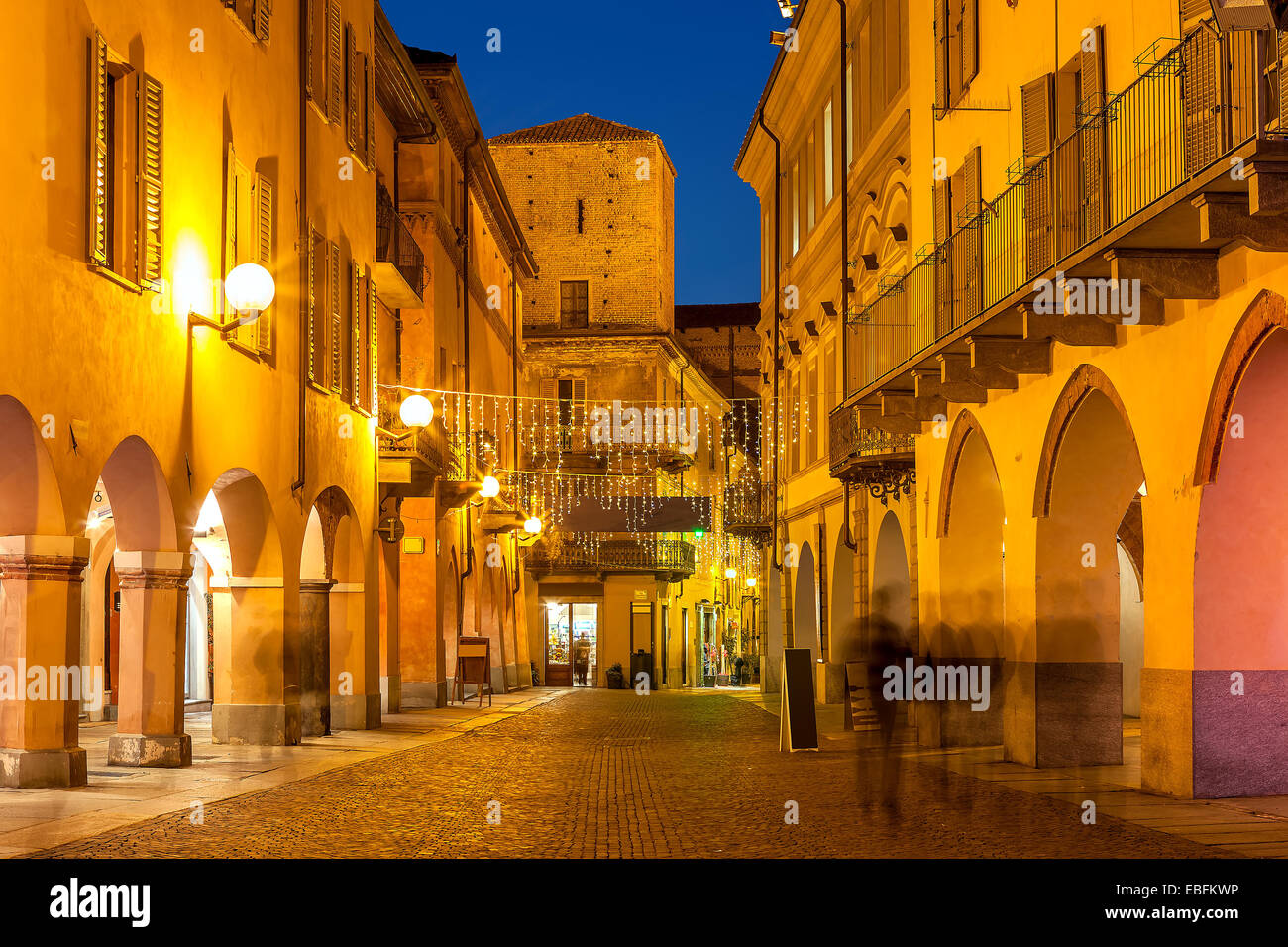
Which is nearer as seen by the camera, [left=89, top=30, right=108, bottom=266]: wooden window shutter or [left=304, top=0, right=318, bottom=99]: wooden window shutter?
[left=89, top=30, right=108, bottom=266]: wooden window shutter

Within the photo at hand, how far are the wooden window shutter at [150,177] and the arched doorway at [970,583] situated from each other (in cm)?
943

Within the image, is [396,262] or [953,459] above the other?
[396,262]

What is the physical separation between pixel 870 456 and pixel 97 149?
1203cm

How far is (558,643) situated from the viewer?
5619 cm

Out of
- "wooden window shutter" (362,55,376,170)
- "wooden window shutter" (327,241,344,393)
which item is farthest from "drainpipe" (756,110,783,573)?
"wooden window shutter" (327,241,344,393)

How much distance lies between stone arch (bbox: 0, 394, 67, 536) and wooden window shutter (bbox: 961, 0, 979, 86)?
11.4 metres

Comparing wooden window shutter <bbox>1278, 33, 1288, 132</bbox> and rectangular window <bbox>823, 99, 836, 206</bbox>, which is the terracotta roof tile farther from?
wooden window shutter <bbox>1278, 33, 1288, 132</bbox>

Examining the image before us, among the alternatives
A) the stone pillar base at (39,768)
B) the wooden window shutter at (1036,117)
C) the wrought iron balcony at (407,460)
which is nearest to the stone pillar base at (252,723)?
the stone pillar base at (39,768)

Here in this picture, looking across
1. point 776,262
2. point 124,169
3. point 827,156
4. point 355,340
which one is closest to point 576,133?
point 776,262

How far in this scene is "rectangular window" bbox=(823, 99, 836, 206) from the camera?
30000mm

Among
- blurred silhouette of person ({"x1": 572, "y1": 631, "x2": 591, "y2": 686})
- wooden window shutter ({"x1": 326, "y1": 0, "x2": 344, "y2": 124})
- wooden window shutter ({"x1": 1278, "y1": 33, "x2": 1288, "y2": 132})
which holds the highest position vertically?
wooden window shutter ({"x1": 326, "y1": 0, "x2": 344, "y2": 124})

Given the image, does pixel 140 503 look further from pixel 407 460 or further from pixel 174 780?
pixel 407 460

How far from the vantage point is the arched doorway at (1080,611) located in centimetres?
1584
